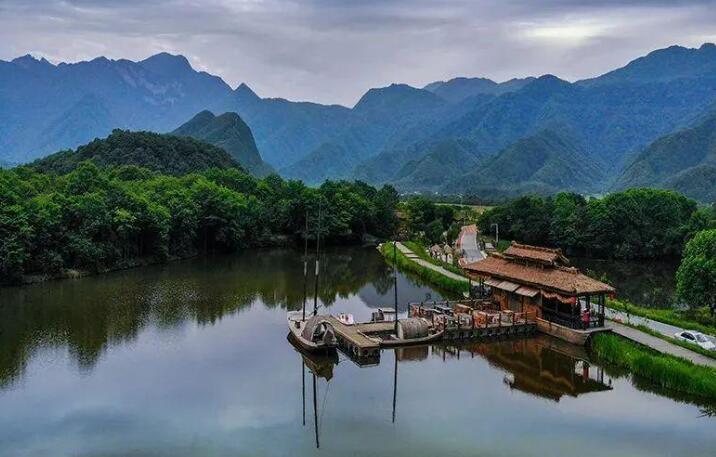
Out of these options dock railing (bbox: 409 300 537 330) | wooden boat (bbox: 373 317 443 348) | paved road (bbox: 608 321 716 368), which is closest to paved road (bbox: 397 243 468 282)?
dock railing (bbox: 409 300 537 330)

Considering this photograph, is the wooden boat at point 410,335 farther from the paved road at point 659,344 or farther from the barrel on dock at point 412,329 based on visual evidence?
the paved road at point 659,344

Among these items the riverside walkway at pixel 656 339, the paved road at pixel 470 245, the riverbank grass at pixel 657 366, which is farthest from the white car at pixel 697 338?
the paved road at pixel 470 245

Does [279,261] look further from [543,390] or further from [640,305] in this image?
[543,390]

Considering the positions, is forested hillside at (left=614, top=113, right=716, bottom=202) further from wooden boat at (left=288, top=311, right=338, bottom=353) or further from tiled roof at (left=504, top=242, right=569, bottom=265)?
wooden boat at (left=288, top=311, right=338, bottom=353)

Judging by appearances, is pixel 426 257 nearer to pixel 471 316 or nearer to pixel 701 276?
pixel 471 316

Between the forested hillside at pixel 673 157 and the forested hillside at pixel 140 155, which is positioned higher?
the forested hillside at pixel 673 157

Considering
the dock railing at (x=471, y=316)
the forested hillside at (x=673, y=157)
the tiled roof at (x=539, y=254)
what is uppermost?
the forested hillside at (x=673, y=157)
